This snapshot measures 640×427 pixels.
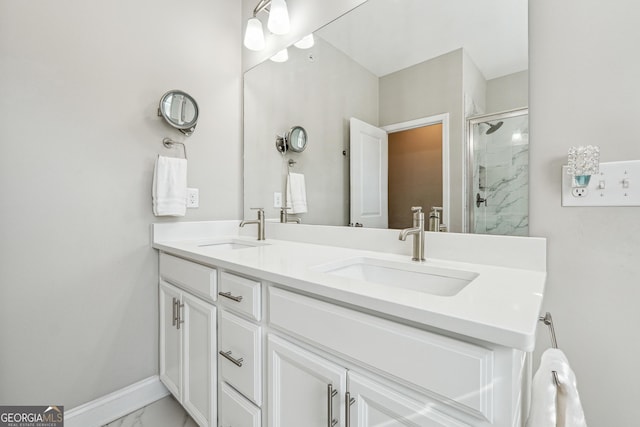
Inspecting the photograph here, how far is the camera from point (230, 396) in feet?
3.42

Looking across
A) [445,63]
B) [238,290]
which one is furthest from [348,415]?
[445,63]

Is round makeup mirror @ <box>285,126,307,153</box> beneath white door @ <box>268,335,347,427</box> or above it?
above

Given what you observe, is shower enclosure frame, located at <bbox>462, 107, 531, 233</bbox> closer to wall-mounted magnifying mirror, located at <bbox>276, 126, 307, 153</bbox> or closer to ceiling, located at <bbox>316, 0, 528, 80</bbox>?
ceiling, located at <bbox>316, 0, 528, 80</bbox>

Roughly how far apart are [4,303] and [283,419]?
123 centimetres

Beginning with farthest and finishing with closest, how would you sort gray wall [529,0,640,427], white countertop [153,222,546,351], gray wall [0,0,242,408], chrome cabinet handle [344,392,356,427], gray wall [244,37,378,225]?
gray wall [244,37,378,225], gray wall [0,0,242,408], gray wall [529,0,640,427], chrome cabinet handle [344,392,356,427], white countertop [153,222,546,351]

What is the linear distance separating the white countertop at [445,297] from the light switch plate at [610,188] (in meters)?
0.25

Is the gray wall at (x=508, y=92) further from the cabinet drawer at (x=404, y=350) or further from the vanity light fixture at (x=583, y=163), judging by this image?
the cabinet drawer at (x=404, y=350)

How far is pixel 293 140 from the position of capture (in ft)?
5.52

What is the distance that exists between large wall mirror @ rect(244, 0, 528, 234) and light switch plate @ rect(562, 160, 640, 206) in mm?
159

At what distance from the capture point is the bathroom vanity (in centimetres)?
53

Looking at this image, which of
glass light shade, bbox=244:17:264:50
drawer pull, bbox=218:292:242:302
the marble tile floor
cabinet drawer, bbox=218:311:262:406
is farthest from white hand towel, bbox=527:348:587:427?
glass light shade, bbox=244:17:264:50

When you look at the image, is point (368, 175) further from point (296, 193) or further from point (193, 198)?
point (193, 198)

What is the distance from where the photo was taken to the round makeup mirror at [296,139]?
5.37 feet

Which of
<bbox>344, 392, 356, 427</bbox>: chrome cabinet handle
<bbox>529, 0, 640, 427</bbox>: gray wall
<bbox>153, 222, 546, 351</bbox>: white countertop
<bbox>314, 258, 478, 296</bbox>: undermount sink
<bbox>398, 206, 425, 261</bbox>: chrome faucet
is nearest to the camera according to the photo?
<bbox>153, 222, 546, 351</bbox>: white countertop
